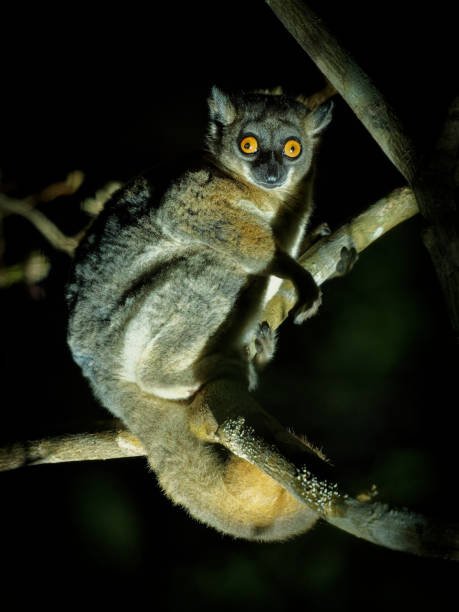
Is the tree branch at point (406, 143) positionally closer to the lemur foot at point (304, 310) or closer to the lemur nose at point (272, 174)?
the lemur nose at point (272, 174)

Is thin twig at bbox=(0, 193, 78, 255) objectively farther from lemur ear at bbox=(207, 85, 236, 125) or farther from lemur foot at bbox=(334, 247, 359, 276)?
lemur foot at bbox=(334, 247, 359, 276)

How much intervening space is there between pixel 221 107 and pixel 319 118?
0.67 meters

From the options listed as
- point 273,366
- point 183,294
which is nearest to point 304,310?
point 183,294

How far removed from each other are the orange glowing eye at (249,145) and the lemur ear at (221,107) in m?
0.28

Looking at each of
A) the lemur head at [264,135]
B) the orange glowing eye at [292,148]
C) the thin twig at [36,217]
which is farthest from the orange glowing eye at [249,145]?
the thin twig at [36,217]

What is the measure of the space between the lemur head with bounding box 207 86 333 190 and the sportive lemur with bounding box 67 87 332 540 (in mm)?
13

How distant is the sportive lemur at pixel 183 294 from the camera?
253cm

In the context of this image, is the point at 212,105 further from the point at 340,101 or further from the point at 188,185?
Answer: the point at 340,101

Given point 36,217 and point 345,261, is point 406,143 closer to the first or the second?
point 345,261

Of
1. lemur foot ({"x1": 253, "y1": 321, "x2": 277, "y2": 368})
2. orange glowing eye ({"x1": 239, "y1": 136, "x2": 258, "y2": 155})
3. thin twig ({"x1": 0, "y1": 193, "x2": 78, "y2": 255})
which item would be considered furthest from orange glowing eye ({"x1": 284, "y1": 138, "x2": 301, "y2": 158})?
thin twig ({"x1": 0, "y1": 193, "x2": 78, "y2": 255})

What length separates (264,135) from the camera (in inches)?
125

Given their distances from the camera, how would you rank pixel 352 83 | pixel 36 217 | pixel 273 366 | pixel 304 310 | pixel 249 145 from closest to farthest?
1. pixel 352 83
2. pixel 304 310
3. pixel 249 145
4. pixel 36 217
5. pixel 273 366

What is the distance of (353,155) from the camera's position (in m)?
6.05

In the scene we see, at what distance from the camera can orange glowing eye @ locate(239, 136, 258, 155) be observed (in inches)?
123
